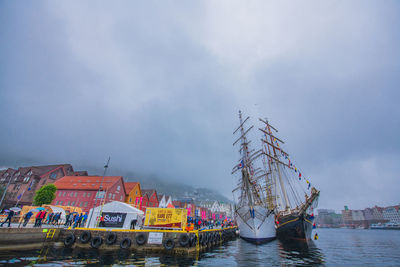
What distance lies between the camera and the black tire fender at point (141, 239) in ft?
57.1

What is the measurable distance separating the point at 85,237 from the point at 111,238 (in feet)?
9.27

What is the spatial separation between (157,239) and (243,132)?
2903 cm

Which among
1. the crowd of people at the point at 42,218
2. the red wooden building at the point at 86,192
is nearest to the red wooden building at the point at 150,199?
the red wooden building at the point at 86,192

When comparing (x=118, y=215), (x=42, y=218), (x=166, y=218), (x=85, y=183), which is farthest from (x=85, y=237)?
(x=85, y=183)

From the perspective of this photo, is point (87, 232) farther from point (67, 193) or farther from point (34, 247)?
point (67, 193)

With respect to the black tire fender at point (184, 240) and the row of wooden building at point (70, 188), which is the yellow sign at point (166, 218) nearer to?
the black tire fender at point (184, 240)

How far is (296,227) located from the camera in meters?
30.3

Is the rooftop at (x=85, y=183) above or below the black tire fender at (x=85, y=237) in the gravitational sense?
above

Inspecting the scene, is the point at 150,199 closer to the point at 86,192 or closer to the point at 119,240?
the point at 86,192

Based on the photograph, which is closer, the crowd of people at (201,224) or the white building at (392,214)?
the crowd of people at (201,224)

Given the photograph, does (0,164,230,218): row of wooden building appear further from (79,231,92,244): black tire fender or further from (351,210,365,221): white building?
(351,210,365,221): white building

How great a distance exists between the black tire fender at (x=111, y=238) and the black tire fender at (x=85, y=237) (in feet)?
6.50

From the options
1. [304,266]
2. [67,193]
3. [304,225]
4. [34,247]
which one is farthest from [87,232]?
[67,193]

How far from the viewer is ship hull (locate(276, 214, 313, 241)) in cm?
2928
